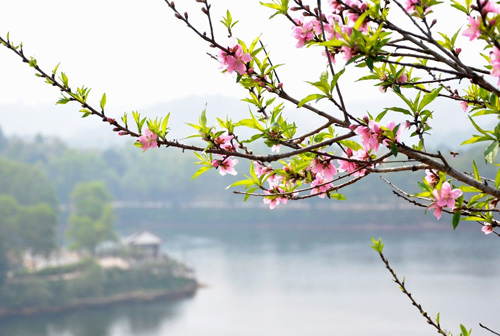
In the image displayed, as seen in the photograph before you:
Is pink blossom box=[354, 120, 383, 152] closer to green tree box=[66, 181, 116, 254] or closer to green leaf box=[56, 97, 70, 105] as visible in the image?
green leaf box=[56, 97, 70, 105]

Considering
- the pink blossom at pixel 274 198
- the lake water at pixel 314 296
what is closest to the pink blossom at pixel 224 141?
the pink blossom at pixel 274 198

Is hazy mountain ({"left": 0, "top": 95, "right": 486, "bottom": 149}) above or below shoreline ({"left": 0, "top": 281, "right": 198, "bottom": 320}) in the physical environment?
above

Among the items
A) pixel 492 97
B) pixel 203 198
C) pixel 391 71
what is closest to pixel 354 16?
pixel 391 71

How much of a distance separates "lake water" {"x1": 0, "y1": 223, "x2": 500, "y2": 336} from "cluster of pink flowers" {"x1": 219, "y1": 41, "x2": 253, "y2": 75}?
13.1 meters

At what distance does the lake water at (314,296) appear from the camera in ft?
47.0

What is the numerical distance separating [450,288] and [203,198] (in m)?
17.2

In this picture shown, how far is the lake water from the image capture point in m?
14.3

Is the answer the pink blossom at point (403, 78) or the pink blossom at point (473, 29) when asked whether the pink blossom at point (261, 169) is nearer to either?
the pink blossom at point (403, 78)

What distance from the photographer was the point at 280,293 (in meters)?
17.2

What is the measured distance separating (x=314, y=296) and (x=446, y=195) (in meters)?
16.0

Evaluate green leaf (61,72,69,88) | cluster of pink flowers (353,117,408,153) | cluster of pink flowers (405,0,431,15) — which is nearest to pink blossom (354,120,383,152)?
cluster of pink flowers (353,117,408,153)

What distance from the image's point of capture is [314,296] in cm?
1647

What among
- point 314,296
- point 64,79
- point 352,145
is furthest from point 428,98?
point 314,296

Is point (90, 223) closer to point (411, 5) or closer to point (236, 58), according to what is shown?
point (236, 58)
